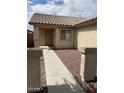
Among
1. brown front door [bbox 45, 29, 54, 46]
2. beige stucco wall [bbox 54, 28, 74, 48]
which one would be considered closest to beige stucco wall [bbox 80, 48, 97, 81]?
beige stucco wall [bbox 54, 28, 74, 48]

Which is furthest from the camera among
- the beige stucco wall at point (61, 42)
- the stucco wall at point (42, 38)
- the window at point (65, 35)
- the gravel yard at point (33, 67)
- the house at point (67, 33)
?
the stucco wall at point (42, 38)

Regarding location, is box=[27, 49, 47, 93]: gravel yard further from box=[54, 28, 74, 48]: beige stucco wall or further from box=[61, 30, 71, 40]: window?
box=[61, 30, 71, 40]: window

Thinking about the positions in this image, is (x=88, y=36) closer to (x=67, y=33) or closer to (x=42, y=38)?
(x=67, y=33)

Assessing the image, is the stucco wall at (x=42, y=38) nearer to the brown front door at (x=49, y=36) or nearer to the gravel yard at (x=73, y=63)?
the brown front door at (x=49, y=36)

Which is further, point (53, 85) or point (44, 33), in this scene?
point (44, 33)

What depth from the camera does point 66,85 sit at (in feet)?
19.0

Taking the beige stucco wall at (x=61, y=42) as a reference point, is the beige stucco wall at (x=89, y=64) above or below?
below

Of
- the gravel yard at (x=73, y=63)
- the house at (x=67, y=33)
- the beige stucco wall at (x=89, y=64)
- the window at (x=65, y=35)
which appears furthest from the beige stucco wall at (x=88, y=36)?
the beige stucco wall at (x=89, y=64)

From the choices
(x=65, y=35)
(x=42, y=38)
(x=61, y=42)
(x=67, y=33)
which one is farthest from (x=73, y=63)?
(x=42, y=38)
